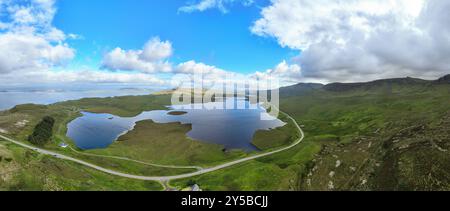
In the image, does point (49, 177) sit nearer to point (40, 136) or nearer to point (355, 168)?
point (40, 136)

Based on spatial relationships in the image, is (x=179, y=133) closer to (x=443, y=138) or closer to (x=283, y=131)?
(x=283, y=131)

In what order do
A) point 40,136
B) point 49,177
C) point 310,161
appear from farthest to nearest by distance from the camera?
1. point 40,136
2. point 310,161
3. point 49,177

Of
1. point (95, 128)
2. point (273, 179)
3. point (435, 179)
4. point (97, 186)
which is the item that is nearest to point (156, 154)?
point (97, 186)

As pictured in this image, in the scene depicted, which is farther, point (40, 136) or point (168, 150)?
point (168, 150)

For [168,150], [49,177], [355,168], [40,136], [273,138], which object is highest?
[40,136]

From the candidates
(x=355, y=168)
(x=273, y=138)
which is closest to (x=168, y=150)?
(x=273, y=138)

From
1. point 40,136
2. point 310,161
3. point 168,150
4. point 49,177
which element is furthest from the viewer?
point 168,150

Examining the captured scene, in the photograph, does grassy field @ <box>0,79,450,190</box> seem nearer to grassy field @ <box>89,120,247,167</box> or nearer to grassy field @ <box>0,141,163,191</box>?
grassy field @ <box>89,120,247,167</box>

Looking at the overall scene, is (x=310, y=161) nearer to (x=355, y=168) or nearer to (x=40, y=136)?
(x=355, y=168)

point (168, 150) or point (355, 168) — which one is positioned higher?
point (355, 168)

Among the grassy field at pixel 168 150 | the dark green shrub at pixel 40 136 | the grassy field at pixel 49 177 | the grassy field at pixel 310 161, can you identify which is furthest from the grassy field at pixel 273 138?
the dark green shrub at pixel 40 136

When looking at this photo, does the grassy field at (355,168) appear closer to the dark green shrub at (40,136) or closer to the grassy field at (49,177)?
the grassy field at (49,177)
